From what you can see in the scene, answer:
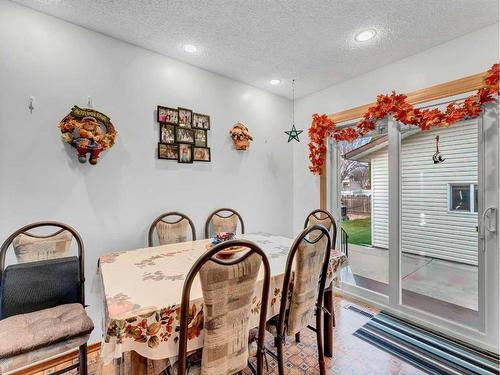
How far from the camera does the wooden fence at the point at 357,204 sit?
304 centimetres

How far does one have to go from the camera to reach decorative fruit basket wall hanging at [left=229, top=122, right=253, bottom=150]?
10.2ft

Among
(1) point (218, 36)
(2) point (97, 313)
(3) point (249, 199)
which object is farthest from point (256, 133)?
(2) point (97, 313)

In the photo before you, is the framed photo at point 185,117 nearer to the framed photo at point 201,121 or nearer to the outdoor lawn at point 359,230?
the framed photo at point 201,121

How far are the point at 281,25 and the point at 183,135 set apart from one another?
4.66 feet

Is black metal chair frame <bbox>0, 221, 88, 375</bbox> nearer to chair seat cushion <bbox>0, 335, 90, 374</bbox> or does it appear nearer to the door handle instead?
chair seat cushion <bbox>0, 335, 90, 374</bbox>

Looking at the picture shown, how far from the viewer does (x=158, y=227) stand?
94.5 inches

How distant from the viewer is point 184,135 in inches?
106

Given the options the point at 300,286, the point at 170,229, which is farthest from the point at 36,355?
the point at 300,286

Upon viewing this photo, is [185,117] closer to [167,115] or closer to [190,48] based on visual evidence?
[167,115]

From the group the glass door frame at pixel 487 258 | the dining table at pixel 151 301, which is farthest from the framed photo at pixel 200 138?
the glass door frame at pixel 487 258

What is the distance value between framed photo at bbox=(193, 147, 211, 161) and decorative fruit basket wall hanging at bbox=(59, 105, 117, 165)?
861 mm

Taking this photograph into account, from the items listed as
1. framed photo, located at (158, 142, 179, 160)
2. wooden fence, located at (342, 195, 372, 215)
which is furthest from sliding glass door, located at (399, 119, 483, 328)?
framed photo, located at (158, 142, 179, 160)

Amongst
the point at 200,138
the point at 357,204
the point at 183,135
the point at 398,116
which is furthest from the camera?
the point at 357,204

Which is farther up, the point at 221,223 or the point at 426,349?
the point at 221,223
